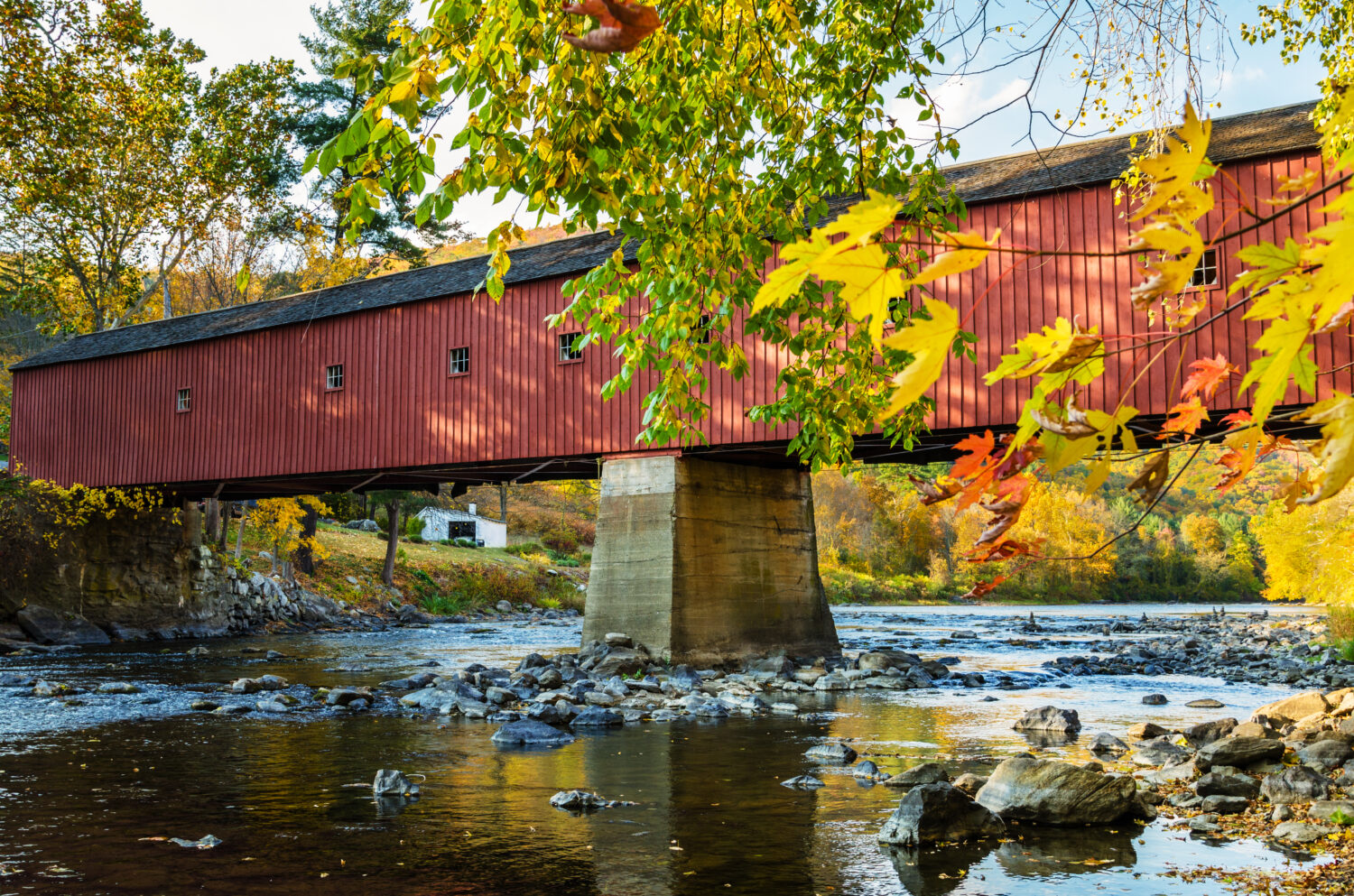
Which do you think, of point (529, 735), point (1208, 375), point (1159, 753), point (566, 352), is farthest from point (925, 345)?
point (566, 352)

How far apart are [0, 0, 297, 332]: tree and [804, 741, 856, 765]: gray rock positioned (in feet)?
44.6

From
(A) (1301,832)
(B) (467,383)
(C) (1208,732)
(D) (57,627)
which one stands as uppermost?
(B) (467,383)

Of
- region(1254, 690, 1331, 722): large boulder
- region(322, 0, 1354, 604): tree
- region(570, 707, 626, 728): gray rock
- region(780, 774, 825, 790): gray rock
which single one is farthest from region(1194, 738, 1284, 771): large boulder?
region(570, 707, 626, 728): gray rock

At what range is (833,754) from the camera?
656cm

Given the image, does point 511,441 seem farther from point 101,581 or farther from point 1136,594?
point 1136,594

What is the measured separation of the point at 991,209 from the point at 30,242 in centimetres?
2087

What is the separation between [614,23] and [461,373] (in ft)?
43.4

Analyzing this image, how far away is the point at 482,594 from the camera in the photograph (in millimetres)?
27594

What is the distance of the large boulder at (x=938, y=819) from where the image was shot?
4.46 metres

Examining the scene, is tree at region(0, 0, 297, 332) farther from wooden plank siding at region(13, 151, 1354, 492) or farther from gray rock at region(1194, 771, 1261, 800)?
gray rock at region(1194, 771, 1261, 800)

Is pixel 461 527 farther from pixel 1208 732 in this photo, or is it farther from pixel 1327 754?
pixel 1327 754

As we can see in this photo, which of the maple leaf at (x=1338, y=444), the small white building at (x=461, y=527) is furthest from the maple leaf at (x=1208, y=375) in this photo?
the small white building at (x=461, y=527)

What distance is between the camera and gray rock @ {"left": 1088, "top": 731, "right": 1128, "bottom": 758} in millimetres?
6566

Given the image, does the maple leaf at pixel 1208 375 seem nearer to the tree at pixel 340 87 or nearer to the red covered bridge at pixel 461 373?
the red covered bridge at pixel 461 373
